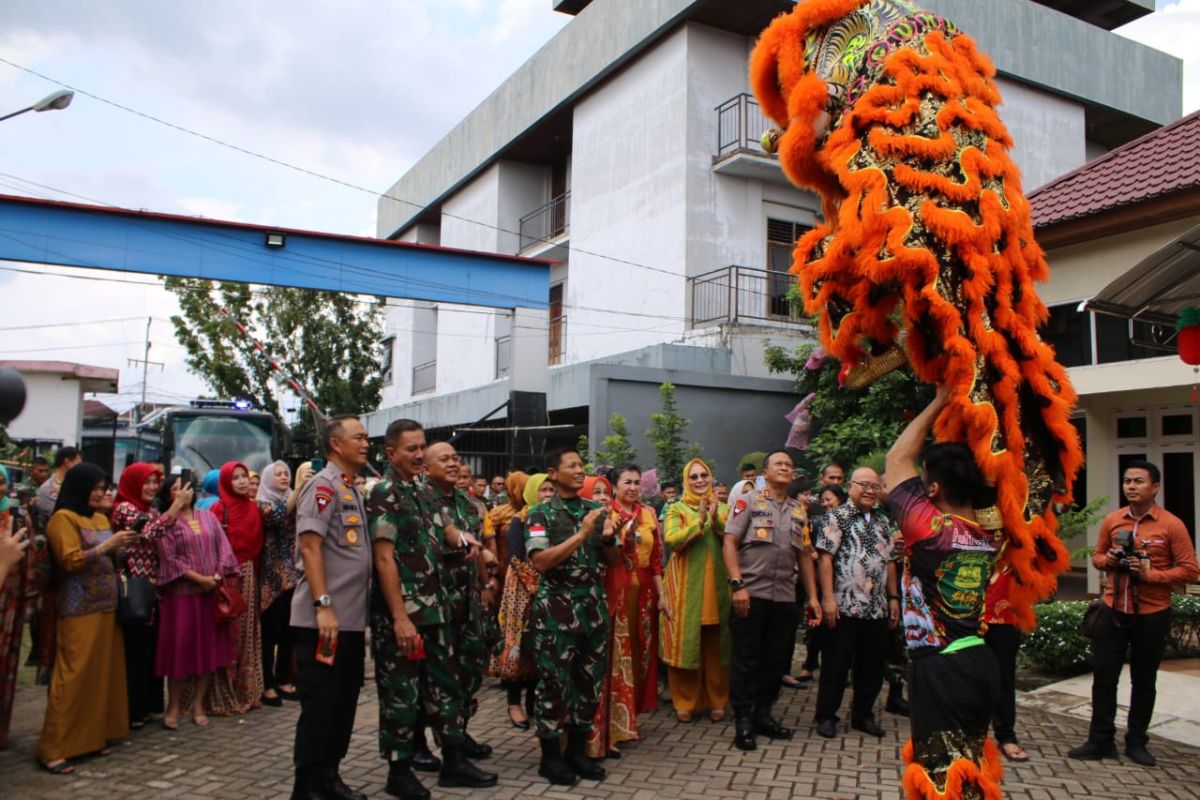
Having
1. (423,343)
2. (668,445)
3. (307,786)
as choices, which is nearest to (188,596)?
(307,786)

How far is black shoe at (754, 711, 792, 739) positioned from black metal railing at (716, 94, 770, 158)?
36.1 feet

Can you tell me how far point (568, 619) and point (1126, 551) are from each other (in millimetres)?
3355

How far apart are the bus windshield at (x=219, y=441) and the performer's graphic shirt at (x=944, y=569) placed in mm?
12365

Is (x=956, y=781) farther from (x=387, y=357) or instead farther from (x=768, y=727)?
(x=387, y=357)

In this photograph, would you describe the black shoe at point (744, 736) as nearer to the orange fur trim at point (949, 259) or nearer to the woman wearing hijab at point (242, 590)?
the orange fur trim at point (949, 259)

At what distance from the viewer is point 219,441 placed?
1434 cm

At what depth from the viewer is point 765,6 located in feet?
49.4

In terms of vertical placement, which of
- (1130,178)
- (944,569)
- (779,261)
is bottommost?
(944,569)

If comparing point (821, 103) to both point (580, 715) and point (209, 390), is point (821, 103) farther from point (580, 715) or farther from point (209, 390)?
point (209, 390)

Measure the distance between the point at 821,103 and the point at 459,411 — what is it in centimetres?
1611

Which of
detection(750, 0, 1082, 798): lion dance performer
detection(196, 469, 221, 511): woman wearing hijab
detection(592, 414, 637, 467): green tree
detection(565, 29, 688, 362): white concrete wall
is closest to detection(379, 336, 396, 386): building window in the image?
detection(565, 29, 688, 362): white concrete wall

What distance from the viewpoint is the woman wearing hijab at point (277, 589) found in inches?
264

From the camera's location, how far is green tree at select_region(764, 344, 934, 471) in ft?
37.9

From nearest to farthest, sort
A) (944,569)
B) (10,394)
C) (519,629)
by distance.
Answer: (944,569)
(10,394)
(519,629)
